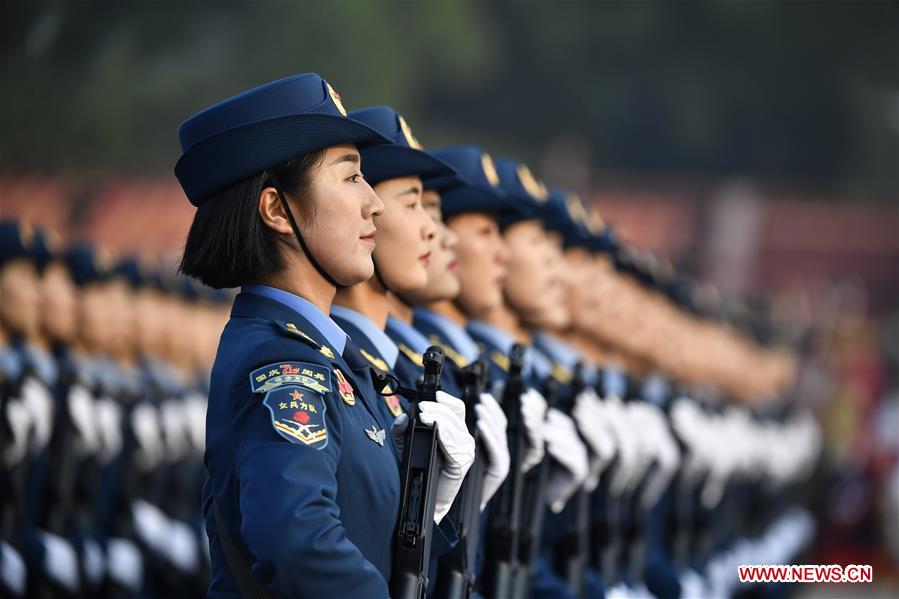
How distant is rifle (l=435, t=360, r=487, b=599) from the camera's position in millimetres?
3807

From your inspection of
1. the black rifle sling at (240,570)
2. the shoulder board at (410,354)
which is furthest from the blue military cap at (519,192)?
the black rifle sling at (240,570)

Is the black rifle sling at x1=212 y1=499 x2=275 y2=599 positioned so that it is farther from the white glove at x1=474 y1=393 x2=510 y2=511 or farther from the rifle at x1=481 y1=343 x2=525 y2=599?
the rifle at x1=481 y1=343 x2=525 y2=599

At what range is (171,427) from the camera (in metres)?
8.45

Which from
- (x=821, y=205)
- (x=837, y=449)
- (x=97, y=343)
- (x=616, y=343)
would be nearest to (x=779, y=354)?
(x=837, y=449)

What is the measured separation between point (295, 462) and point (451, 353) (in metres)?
1.82

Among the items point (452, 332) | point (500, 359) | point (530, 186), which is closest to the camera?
point (452, 332)

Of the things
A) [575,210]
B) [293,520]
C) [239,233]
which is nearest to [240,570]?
[293,520]

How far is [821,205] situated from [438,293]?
26.2 meters

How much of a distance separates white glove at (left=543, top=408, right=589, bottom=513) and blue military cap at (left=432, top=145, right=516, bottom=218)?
769 mm

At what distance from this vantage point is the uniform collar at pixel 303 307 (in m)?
3.20

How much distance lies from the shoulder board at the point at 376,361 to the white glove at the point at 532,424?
0.62 meters

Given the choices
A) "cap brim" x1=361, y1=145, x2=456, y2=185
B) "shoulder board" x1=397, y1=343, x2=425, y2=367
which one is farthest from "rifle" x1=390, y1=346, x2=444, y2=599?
"cap brim" x1=361, y1=145, x2=456, y2=185

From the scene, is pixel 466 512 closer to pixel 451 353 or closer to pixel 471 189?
pixel 451 353

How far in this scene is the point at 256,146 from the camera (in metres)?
3.16
